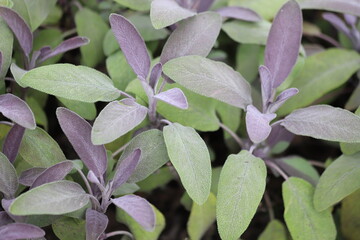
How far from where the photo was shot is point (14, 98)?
76 centimetres

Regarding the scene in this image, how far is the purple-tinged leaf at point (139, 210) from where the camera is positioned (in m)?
0.65

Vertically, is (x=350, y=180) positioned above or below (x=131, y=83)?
below

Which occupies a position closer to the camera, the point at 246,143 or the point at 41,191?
the point at 41,191

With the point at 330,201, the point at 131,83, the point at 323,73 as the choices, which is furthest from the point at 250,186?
the point at 323,73

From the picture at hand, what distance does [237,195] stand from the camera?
752 millimetres

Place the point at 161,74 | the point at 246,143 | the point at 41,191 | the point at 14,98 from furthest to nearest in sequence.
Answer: the point at 246,143
the point at 161,74
the point at 14,98
the point at 41,191

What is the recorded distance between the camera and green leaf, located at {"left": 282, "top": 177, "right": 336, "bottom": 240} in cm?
84

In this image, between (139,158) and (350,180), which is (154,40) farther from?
(350,180)

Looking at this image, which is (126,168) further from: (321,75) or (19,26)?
(321,75)

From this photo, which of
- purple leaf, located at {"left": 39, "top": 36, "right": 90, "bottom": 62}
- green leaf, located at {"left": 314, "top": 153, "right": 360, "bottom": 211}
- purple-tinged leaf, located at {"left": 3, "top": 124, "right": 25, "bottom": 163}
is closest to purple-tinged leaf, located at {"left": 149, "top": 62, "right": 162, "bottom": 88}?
purple leaf, located at {"left": 39, "top": 36, "right": 90, "bottom": 62}

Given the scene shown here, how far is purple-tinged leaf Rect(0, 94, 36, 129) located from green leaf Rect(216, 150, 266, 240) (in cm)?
32

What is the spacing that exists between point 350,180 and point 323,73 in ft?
1.01

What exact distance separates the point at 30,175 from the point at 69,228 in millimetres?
113

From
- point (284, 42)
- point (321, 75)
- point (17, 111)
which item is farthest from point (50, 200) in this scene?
point (321, 75)
